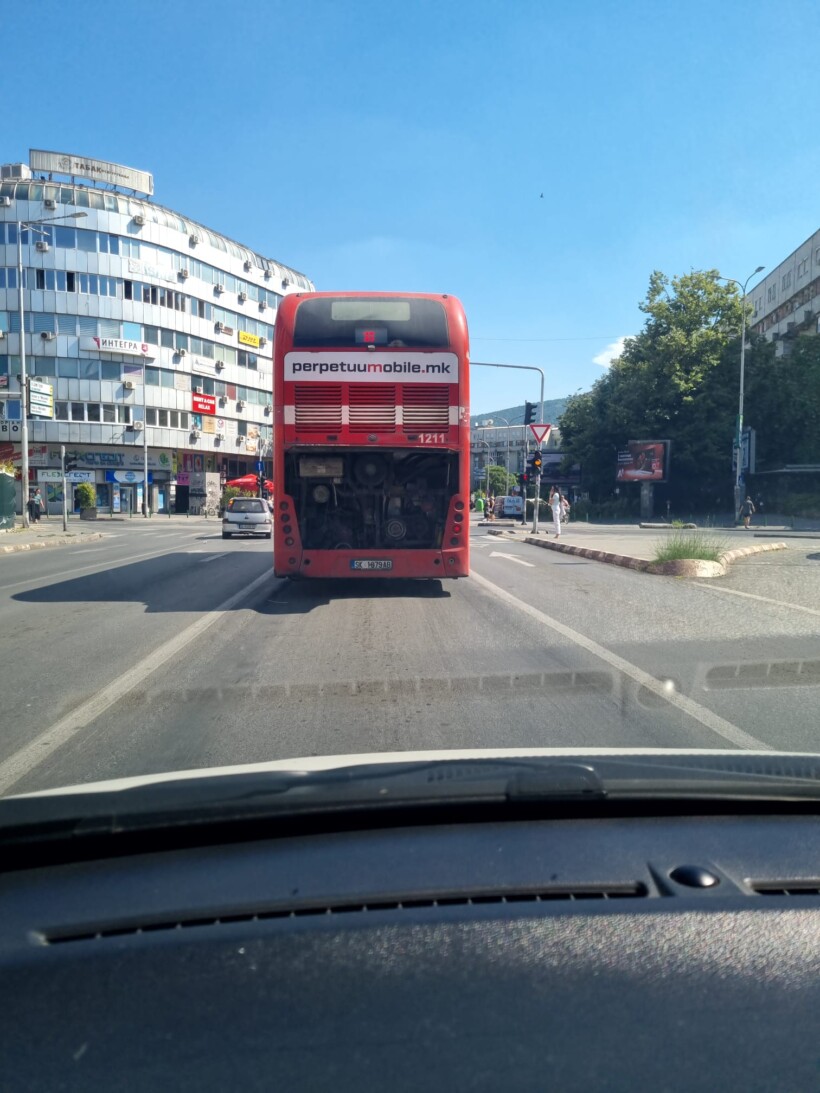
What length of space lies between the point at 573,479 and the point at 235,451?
31.9 metres

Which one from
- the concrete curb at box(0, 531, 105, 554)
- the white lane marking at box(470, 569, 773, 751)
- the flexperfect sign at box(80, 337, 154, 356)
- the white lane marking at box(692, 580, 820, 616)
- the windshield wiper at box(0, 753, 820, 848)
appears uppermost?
the flexperfect sign at box(80, 337, 154, 356)

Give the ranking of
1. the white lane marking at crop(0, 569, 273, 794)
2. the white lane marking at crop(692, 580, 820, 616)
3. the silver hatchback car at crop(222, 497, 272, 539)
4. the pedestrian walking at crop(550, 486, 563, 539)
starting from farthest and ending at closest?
1. the silver hatchback car at crop(222, 497, 272, 539)
2. the pedestrian walking at crop(550, 486, 563, 539)
3. the white lane marking at crop(692, 580, 820, 616)
4. the white lane marking at crop(0, 569, 273, 794)

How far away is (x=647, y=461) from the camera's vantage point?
5688 centimetres

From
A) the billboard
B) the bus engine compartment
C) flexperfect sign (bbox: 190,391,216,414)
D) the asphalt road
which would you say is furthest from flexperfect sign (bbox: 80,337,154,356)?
the bus engine compartment

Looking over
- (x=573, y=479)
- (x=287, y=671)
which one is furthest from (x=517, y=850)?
(x=573, y=479)

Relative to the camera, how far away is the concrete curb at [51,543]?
2636 centimetres

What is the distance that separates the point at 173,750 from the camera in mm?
5223

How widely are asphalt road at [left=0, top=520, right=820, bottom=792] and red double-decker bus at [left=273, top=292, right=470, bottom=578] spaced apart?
32.3 inches

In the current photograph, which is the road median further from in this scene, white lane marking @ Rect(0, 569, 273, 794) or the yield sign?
white lane marking @ Rect(0, 569, 273, 794)

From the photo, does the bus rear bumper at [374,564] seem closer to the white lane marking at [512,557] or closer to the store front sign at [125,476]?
the white lane marking at [512,557]

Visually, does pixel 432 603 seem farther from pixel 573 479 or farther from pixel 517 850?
pixel 573 479

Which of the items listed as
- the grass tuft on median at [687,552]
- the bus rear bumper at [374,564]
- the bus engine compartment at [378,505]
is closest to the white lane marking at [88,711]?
the bus rear bumper at [374,564]

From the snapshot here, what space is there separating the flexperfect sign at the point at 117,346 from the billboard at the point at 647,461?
33.1 meters

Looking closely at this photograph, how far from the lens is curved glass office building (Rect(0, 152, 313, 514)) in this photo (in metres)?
56.5
